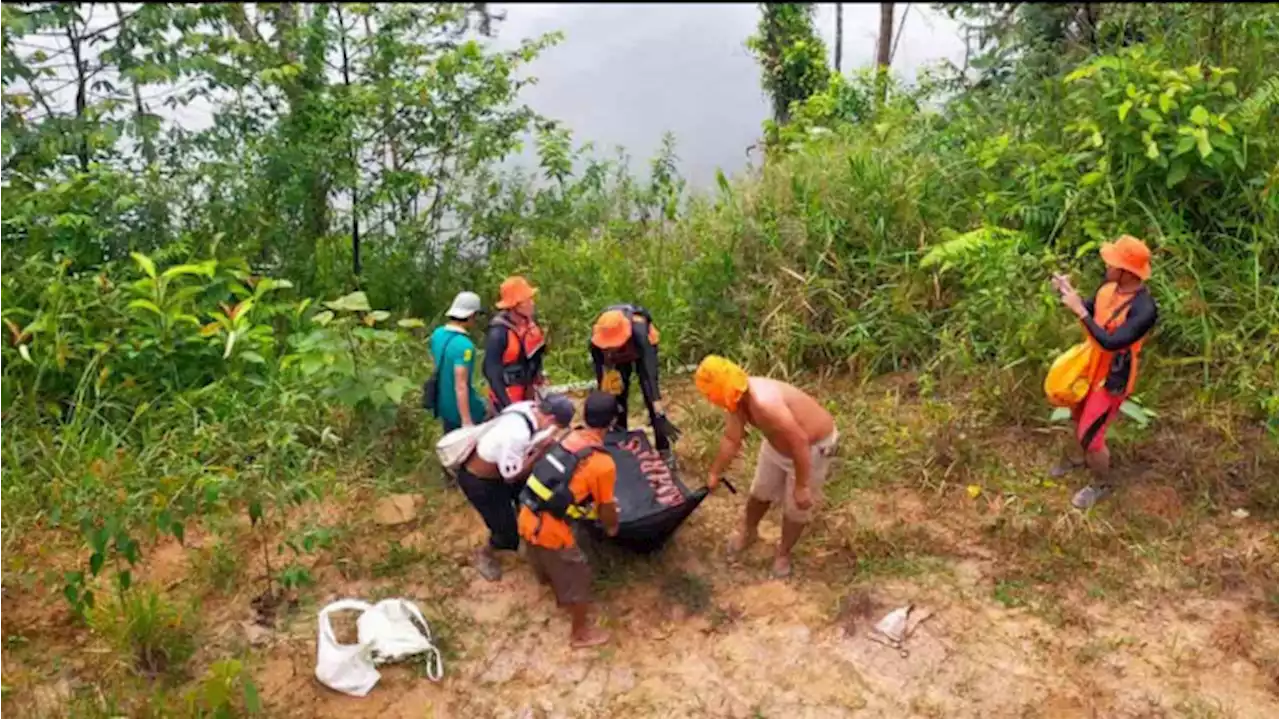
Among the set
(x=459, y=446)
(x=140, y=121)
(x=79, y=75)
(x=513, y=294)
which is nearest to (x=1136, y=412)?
(x=513, y=294)

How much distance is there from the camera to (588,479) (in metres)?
4.21

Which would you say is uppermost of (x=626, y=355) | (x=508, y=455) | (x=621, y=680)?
(x=626, y=355)

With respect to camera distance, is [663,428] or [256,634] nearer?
[256,634]

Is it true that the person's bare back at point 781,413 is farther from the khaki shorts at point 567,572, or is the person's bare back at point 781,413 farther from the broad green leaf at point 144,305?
the broad green leaf at point 144,305

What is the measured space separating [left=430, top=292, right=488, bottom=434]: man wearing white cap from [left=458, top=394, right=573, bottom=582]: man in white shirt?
446 millimetres

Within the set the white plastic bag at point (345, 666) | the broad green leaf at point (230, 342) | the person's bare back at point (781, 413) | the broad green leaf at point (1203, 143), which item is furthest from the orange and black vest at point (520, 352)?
the broad green leaf at point (1203, 143)

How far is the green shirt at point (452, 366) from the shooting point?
5.03 m

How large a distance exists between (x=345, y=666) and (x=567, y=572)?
0.95 m

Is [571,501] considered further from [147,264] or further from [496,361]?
[147,264]

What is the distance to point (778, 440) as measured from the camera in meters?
4.50

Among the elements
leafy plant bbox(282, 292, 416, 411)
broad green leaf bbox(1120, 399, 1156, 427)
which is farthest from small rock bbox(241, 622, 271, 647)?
broad green leaf bbox(1120, 399, 1156, 427)

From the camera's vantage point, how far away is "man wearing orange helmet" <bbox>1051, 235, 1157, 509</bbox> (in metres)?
4.66

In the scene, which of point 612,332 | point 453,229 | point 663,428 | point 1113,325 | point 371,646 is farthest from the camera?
point 453,229

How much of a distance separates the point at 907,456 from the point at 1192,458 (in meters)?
1.33
